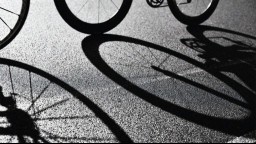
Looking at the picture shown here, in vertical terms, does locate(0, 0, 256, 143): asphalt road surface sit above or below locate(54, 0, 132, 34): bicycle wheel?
below

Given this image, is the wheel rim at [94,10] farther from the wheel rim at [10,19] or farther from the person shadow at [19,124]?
the person shadow at [19,124]

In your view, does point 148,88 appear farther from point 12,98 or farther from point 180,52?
point 12,98

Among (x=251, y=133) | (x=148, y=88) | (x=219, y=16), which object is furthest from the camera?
(x=219, y=16)

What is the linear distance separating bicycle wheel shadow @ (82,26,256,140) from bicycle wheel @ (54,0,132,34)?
0.50 feet

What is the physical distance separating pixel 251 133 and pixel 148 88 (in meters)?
1.12

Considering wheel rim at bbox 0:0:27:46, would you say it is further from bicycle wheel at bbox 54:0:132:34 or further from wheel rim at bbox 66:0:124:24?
wheel rim at bbox 66:0:124:24

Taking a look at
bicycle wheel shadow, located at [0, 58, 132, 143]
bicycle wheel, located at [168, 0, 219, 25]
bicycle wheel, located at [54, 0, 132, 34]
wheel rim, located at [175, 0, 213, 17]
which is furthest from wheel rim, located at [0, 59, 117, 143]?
wheel rim, located at [175, 0, 213, 17]

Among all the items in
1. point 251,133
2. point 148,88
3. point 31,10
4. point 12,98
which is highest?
point 31,10

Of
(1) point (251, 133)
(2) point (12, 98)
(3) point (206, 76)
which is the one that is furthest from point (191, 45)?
(2) point (12, 98)

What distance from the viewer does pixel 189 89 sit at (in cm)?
331

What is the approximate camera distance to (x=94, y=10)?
5.04 metres

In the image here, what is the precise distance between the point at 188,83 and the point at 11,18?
9.19 feet

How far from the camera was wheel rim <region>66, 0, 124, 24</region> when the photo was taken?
485 centimetres

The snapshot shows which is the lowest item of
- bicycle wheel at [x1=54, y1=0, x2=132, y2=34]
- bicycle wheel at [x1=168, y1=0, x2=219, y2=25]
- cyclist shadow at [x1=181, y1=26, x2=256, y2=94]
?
cyclist shadow at [x1=181, y1=26, x2=256, y2=94]
